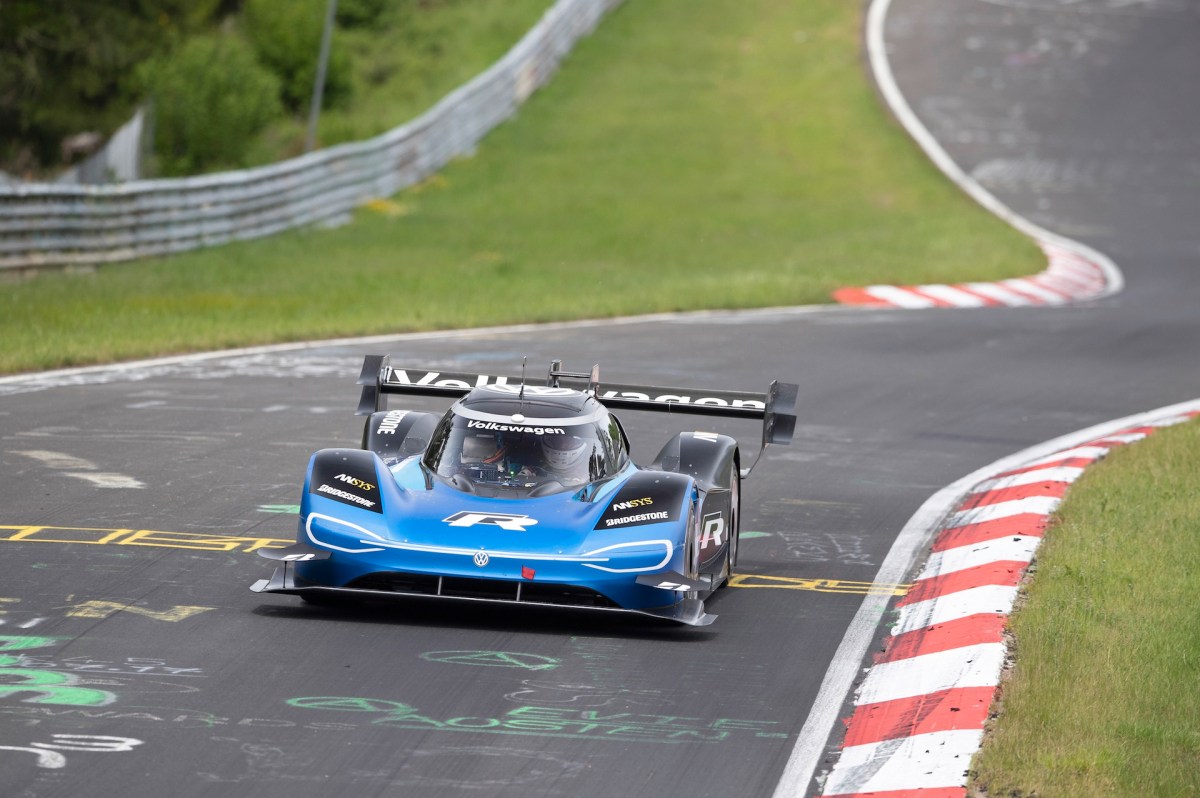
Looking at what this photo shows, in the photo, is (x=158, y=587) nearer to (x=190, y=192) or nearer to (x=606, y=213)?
(x=190, y=192)

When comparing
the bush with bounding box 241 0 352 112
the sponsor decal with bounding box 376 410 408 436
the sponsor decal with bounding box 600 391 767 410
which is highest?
the bush with bounding box 241 0 352 112

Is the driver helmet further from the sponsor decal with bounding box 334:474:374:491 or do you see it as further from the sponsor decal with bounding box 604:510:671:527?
the sponsor decal with bounding box 334:474:374:491

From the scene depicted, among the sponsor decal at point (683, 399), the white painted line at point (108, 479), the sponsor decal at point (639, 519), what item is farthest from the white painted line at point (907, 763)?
the white painted line at point (108, 479)

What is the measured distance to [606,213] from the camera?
3356cm

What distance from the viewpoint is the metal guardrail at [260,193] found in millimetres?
24703

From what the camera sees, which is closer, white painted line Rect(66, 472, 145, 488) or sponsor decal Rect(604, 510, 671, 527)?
sponsor decal Rect(604, 510, 671, 527)

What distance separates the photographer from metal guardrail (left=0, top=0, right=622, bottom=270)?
24.7m

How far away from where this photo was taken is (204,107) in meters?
33.7

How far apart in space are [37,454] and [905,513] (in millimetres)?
6121

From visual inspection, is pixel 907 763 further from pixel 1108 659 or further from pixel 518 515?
pixel 518 515

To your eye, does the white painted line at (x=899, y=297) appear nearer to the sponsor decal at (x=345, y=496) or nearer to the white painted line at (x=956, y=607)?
the white painted line at (x=956, y=607)

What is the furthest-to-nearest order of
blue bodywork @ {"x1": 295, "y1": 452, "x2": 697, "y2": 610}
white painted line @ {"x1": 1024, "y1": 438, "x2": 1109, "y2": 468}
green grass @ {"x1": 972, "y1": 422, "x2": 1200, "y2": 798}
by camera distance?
white painted line @ {"x1": 1024, "y1": 438, "x2": 1109, "y2": 468}
blue bodywork @ {"x1": 295, "y1": 452, "x2": 697, "y2": 610}
green grass @ {"x1": 972, "y1": 422, "x2": 1200, "y2": 798}

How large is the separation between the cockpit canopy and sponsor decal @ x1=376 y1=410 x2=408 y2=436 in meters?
0.68

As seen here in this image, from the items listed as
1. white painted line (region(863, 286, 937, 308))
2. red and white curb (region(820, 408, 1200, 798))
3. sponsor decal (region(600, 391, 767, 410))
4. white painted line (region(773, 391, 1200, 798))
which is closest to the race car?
sponsor decal (region(600, 391, 767, 410))
